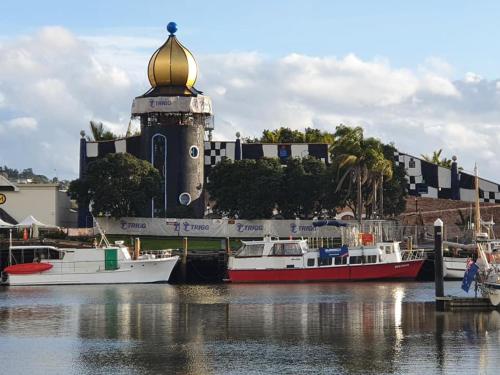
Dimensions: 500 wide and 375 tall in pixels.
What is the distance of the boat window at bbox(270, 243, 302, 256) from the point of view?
266 ft

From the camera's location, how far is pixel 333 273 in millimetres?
81125

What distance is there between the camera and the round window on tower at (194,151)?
100 m

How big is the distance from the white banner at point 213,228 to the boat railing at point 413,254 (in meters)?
11.4

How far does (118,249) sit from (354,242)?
16.3 meters

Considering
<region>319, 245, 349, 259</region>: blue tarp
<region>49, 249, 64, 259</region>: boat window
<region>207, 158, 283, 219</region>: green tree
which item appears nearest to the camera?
<region>319, 245, 349, 259</region>: blue tarp

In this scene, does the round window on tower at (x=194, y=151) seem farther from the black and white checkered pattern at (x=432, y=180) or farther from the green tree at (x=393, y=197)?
the black and white checkered pattern at (x=432, y=180)

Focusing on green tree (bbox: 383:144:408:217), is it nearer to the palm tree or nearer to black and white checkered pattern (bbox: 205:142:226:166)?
the palm tree

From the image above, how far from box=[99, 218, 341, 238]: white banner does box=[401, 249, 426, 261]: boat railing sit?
447 inches

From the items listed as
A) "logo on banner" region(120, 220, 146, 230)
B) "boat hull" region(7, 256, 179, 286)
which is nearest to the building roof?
"logo on banner" region(120, 220, 146, 230)

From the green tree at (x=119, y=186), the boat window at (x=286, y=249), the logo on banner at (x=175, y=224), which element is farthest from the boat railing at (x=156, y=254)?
the green tree at (x=119, y=186)

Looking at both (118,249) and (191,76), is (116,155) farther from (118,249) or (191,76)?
(118,249)

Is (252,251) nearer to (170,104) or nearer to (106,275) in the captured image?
(106,275)

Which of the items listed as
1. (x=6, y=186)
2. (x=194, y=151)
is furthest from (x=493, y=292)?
(x=6, y=186)

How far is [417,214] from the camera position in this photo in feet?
334
